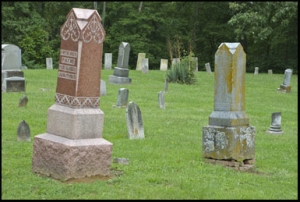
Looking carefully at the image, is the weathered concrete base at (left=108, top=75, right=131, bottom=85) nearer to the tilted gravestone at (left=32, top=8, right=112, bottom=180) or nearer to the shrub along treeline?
the tilted gravestone at (left=32, top=8, right=112, bottom=180)

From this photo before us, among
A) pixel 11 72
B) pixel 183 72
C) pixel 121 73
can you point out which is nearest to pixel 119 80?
pixel 121 73

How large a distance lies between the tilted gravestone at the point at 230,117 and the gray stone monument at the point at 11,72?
36.3 ft

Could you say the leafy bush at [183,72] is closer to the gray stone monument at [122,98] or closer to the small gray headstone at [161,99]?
the small gray headstone at [161,99]

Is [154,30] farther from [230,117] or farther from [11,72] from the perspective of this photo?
[230,117]

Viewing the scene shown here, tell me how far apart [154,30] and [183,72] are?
25238mm

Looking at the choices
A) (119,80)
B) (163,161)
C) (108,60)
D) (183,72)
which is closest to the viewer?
(163,161)

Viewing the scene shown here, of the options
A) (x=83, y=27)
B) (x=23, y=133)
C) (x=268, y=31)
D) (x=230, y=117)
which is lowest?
(x=23, y=133)

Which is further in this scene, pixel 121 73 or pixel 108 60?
pixel 108 60

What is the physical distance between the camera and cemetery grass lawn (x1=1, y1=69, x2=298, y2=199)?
7.98m

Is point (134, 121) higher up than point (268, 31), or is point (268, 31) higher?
point (268, 31)

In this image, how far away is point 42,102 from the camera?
17.9 metres

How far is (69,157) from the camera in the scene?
8250 millimetres

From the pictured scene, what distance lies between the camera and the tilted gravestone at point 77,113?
8328 mm

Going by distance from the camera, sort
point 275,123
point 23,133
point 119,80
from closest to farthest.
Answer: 1. point 23,133
2. point 275,123
3. point 119,80
